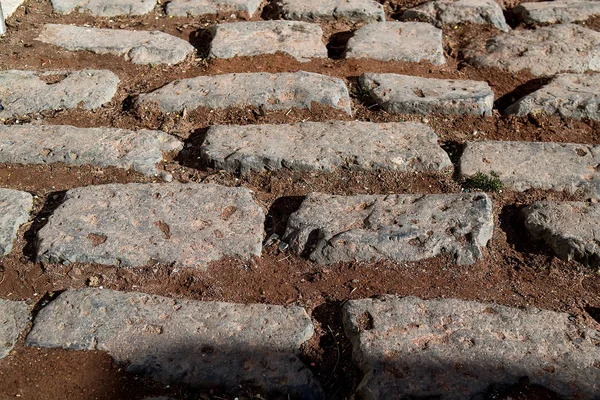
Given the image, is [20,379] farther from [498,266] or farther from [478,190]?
[478,190]

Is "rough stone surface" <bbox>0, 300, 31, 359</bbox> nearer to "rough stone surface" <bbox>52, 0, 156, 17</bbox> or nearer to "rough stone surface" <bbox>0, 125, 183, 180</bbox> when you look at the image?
"rough stone surface" <bbox>0, 125, 183, 180</bbox>

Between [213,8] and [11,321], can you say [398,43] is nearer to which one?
[213,8]

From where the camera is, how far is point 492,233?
2.73m

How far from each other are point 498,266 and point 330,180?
0.79m

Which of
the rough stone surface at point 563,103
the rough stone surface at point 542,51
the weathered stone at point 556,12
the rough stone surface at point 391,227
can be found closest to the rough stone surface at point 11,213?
the rough stone surface at point 391,227

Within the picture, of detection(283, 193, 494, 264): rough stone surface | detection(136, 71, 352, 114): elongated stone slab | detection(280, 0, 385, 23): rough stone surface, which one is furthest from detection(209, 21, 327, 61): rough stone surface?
detection(283, 193, 494, 264): rough stone surface

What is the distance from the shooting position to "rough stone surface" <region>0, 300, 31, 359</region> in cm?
227

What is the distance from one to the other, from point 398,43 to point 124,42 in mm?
1551

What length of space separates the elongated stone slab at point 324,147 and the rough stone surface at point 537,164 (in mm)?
150

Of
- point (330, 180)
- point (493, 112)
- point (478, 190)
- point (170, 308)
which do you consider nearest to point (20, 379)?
point (170, 308)

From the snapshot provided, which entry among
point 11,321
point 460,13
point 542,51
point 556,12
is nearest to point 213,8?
point 460,13

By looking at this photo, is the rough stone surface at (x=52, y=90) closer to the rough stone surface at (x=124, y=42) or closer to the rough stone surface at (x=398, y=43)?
the rough stone surface at (x=124, y=42)

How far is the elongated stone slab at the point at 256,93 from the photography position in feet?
11.1

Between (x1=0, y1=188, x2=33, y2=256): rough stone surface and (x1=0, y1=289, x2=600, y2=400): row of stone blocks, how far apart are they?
1.01 ft
